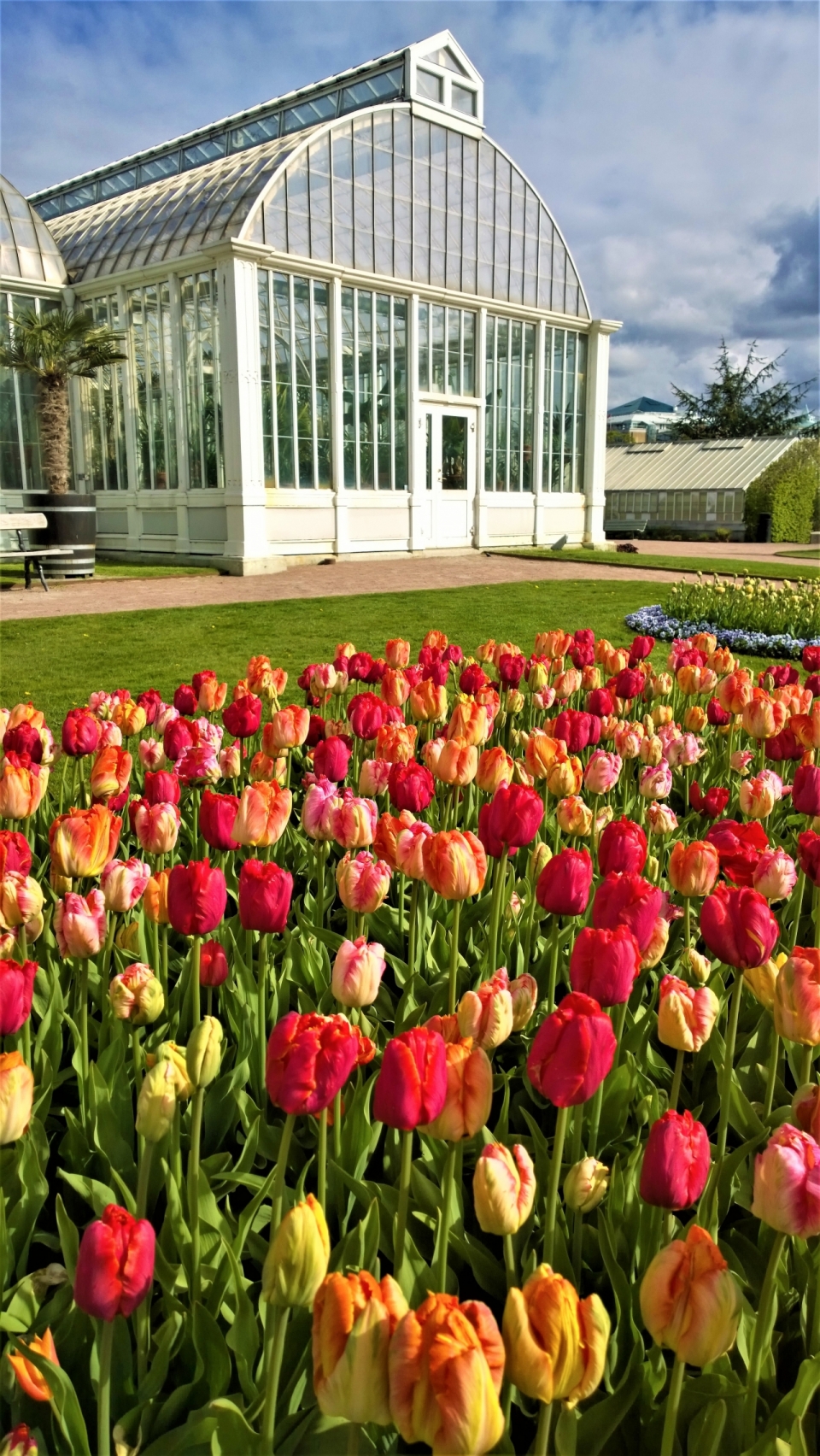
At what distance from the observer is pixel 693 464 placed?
37.1 metres

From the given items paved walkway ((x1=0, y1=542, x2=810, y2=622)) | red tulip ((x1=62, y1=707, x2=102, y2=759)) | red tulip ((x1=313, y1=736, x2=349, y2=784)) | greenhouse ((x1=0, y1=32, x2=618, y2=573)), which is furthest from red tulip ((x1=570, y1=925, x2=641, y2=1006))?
greenhouse ((x1=0, y1=32, x2=618, y2=573))

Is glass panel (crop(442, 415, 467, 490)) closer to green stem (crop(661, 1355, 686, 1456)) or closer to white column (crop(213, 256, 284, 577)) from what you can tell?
white column (crop(213, 256, 284, 577))

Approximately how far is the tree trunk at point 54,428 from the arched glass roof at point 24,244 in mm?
4410

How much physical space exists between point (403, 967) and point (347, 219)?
59.0 ft

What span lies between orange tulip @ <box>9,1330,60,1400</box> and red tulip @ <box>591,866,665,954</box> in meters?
0.81

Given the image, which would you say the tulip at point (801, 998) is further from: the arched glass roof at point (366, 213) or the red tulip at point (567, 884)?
the arched glass roof at point (366, 213)

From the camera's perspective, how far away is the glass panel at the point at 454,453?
2053 centimetres

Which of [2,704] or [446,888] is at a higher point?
[446,888]

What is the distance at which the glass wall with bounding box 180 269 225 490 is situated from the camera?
669 inches

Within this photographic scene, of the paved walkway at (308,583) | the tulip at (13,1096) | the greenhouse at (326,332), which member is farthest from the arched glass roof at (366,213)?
the tulip at (13,1096)

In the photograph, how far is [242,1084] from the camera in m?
1.79

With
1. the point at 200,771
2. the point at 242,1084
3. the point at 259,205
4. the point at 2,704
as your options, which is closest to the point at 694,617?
the point at 2,704

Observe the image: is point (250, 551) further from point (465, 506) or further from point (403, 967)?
point (403, 967)

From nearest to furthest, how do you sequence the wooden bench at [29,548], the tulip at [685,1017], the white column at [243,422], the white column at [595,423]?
the tulip at [685,1017] → the wooden bench at [29,548] → the white column at [243,422] → the white column at [595,423]
